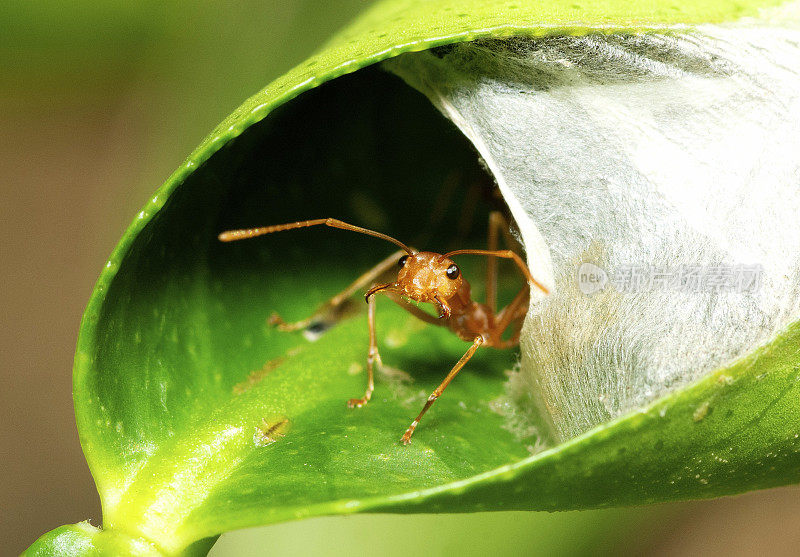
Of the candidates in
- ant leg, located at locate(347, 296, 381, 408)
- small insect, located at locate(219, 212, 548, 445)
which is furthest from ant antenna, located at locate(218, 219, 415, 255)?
ant leg, located at locate(347, 296, 381, 408)

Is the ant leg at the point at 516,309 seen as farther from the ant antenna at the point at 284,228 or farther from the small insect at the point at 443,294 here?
the ant antenna at the point at 284,228

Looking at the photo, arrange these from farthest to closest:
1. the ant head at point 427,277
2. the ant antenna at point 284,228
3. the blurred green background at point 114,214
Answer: the blurred green background at point 114,214
the ant head at point 427,277
the ant antenna at point 284,228

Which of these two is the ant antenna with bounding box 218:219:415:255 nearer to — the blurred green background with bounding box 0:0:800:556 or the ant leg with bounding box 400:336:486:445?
the ant leg with bounding box 400:336:486:445

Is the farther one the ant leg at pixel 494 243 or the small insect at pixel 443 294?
the ant leg at pixel 494 243

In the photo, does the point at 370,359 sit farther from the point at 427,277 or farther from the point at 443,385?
the point at 427,277

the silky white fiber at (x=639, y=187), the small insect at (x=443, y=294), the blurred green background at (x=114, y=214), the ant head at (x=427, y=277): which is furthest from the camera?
the blurred green background at (x=114, y=214)

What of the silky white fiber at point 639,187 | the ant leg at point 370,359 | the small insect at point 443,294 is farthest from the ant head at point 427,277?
the silky white fiber at point 639,187

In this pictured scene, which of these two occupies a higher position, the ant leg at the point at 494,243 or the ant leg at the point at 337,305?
the ant leg at the point at 494,243
